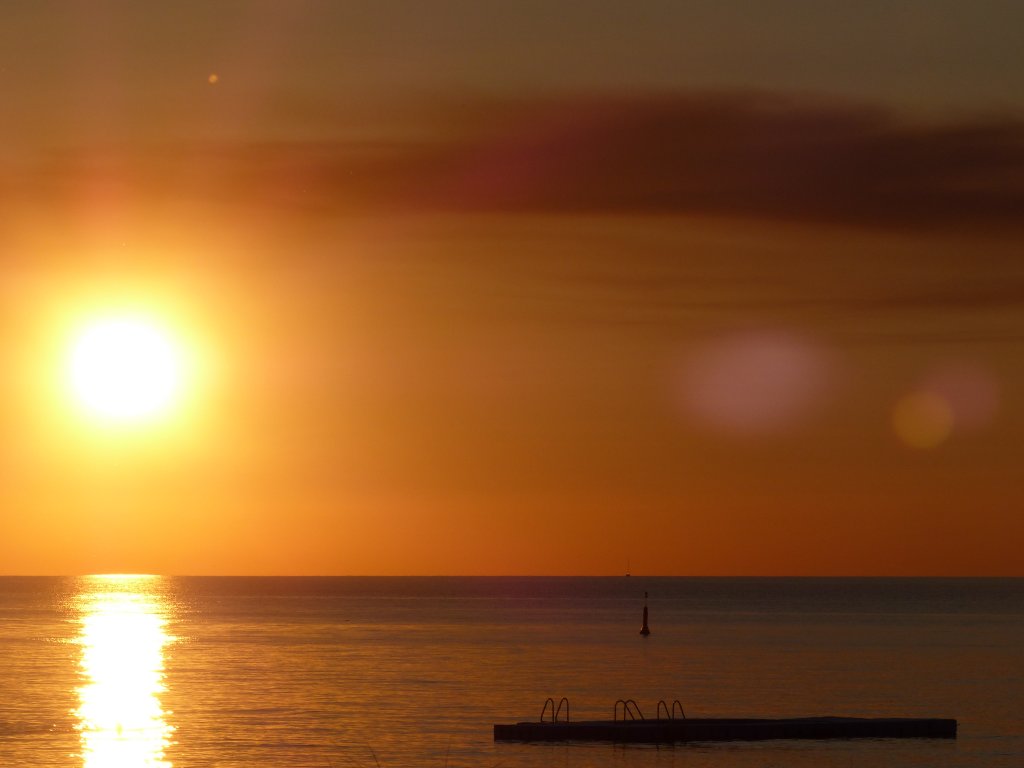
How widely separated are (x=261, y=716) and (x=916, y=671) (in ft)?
196

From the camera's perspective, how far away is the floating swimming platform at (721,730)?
6956cm

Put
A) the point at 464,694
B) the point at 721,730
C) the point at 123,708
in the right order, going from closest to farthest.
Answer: the point at 721,730
the point at 123,708
the point at 464,694

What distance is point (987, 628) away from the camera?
652 ft

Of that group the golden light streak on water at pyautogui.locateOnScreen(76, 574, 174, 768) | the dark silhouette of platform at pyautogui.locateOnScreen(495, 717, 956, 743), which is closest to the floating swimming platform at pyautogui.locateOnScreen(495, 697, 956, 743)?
the dark silhouette of platform at pyautogui.locateOnScreen(495, 717, 956, 743)

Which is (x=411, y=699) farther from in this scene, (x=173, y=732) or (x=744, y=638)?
(x=744, y=638)

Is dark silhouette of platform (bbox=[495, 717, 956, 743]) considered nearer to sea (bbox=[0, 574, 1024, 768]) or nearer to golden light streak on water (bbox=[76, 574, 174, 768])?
sea (bbox=[0, 574, 1024, 768])

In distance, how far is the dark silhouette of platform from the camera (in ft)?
228

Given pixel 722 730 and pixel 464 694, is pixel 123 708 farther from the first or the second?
pixel 722 730

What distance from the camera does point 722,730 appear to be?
232 feet

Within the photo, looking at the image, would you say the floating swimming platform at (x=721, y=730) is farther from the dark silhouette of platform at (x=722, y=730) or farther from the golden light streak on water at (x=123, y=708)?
the golden light streak on water at (x=123, y=708)

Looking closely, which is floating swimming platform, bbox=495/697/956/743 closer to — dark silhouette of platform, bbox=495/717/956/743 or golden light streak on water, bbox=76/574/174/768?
dark silhouette of platform, bbox=495/717/956/743

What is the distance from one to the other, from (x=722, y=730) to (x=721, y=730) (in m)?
0.09

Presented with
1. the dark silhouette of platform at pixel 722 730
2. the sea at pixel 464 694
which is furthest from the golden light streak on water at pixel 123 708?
the dark silhouette of platform at pixel 722 730

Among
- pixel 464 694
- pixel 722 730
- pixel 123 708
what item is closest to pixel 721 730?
pixel 722 730
